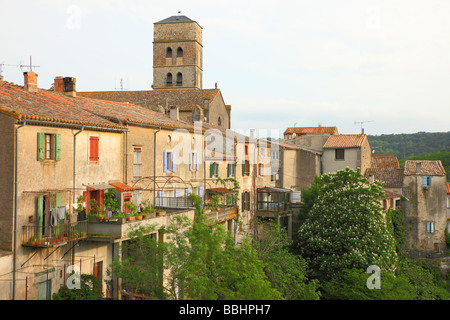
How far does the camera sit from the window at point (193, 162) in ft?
104

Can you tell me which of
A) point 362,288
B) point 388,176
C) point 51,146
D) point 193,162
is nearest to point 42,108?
point 51,146

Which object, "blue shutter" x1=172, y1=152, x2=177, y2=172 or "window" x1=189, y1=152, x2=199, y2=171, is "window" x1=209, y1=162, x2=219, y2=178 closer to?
"window" x1=189, y1=152, x2=199, y2=171

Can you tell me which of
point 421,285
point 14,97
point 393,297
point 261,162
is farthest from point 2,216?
point 421,285

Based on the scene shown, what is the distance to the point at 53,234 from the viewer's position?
18.4 m

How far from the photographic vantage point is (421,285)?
139 ft

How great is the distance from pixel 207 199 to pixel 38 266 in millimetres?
16841

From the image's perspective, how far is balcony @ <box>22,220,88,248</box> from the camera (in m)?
17.7

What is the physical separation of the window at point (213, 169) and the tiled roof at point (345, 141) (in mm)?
22266

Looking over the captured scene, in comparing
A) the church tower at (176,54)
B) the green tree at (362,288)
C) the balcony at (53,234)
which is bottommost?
the green tree at (362,288)

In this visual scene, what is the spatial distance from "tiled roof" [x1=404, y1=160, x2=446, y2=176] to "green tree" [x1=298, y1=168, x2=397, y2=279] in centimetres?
1678

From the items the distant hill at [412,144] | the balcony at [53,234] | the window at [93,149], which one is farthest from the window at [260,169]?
the distant hill at [412,144]

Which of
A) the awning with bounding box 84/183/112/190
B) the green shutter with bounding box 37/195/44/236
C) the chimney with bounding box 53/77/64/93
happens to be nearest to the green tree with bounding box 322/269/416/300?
the awning with bounding box 84/183/112/190

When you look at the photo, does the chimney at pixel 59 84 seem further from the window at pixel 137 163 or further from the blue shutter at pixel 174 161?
the blue shutter at pixel 174 161

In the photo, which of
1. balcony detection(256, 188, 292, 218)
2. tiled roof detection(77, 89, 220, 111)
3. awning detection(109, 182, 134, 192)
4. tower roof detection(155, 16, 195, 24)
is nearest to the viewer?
awning detection(109, 182, 134, 192)
